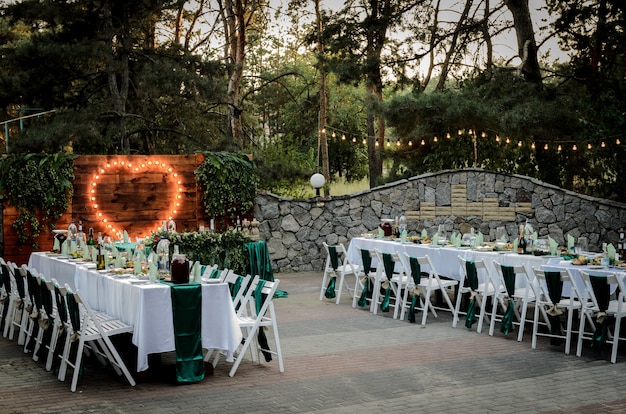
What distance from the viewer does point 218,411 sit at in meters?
5.80

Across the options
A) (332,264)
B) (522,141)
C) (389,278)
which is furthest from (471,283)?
(522,141)

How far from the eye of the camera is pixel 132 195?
43.3 feet

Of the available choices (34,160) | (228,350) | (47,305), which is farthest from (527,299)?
(34,160)

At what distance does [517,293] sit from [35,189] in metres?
7.70

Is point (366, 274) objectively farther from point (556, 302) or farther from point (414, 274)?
point (556, 302)

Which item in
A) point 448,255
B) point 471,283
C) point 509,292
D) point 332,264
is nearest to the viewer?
point 509,292

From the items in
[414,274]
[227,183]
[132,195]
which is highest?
[227,183]

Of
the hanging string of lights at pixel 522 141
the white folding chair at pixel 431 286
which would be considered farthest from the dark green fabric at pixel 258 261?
the hanging string of lights at pixel 522 141

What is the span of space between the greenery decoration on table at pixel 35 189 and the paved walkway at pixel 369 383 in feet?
12.8

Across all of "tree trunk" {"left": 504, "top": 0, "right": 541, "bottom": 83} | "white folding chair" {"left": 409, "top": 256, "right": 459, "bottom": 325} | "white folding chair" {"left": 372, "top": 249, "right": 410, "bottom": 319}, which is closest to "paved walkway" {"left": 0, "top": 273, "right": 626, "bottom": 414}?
"white folding chair" {"left": 409, "top": 256, "right": 459, "bottom": 325}

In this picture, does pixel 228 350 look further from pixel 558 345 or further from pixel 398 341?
pixel 558 345

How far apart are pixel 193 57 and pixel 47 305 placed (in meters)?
9.84

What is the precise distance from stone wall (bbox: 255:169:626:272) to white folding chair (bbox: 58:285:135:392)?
27.3ft

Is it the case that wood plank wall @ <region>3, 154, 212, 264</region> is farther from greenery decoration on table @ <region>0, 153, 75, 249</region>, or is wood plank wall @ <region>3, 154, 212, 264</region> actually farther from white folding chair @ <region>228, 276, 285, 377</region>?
white folding chair @ <region>228, 276, 285, 377</region>
